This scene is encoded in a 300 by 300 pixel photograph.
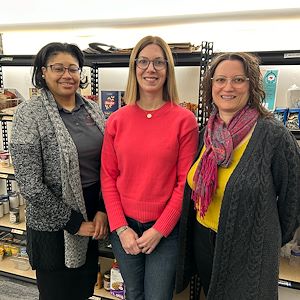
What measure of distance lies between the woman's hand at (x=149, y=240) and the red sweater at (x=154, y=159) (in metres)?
0.02

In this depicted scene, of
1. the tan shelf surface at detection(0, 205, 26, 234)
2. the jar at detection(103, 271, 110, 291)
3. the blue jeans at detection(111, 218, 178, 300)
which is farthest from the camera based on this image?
the tan shelf surface at detection(0, 205, 26, 234)

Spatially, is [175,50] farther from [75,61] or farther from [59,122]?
[59,122]

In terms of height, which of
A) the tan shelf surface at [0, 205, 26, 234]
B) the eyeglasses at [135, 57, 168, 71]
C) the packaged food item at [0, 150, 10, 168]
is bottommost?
the tan shelf surface at [0, 205, 26, 234]

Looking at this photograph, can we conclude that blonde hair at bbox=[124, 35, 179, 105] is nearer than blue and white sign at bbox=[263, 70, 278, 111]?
Yes

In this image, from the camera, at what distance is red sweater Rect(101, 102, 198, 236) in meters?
1.24

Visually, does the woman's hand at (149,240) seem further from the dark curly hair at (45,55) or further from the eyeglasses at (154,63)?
the dark curly hair at (45,55)

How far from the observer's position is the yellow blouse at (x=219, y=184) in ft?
3.70

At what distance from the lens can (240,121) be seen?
1130 mm

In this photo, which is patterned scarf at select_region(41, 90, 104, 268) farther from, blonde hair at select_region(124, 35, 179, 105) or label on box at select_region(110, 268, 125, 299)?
label on box at select_region(110, 268, 125, 299)

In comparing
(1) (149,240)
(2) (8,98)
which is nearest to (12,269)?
(2) (8,98)

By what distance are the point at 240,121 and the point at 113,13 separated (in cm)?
123

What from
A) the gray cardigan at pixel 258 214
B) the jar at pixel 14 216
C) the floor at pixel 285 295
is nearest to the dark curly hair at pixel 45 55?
the gray cardigan at pixel 258 214

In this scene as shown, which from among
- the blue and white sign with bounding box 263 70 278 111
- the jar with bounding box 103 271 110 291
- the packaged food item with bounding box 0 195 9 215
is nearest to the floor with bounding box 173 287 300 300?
the jar with bounding box 103 271 110 291

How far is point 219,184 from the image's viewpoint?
1162 mm
